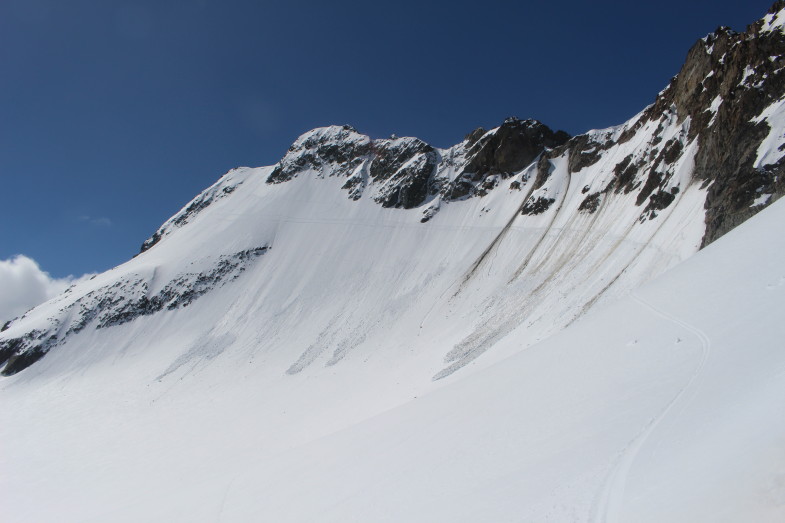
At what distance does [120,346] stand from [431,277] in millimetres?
42986

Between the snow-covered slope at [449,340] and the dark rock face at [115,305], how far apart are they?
0.38 m

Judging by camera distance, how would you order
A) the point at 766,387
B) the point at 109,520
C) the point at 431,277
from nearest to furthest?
the point at 766,387 < the point at 109,520 < the point at 431,277

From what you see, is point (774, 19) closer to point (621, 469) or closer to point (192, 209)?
point (621, 469)

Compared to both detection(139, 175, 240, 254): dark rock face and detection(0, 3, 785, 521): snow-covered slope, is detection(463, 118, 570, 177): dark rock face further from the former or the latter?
detection(139, 175, 240, 254): dark rock face

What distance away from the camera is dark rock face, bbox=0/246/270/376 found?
61.9 metres

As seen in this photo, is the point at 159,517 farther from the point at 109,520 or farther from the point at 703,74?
the point at 703,74

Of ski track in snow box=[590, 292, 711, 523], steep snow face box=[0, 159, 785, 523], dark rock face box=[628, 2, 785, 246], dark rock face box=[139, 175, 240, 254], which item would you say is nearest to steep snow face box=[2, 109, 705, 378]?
dark rock face box=[628, 2, 785, 246]

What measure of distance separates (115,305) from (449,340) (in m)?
54.7

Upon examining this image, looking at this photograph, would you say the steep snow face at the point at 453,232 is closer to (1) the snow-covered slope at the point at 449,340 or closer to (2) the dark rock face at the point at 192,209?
(1) the snow-covered slope at the point at 449,340

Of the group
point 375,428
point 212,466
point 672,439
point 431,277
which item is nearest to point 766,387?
point 672,439

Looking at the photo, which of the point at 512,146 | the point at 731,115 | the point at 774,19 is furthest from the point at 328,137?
the point at 731,115

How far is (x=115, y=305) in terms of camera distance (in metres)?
65.5

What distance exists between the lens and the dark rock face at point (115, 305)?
61.9 metres

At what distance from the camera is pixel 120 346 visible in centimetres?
5884
